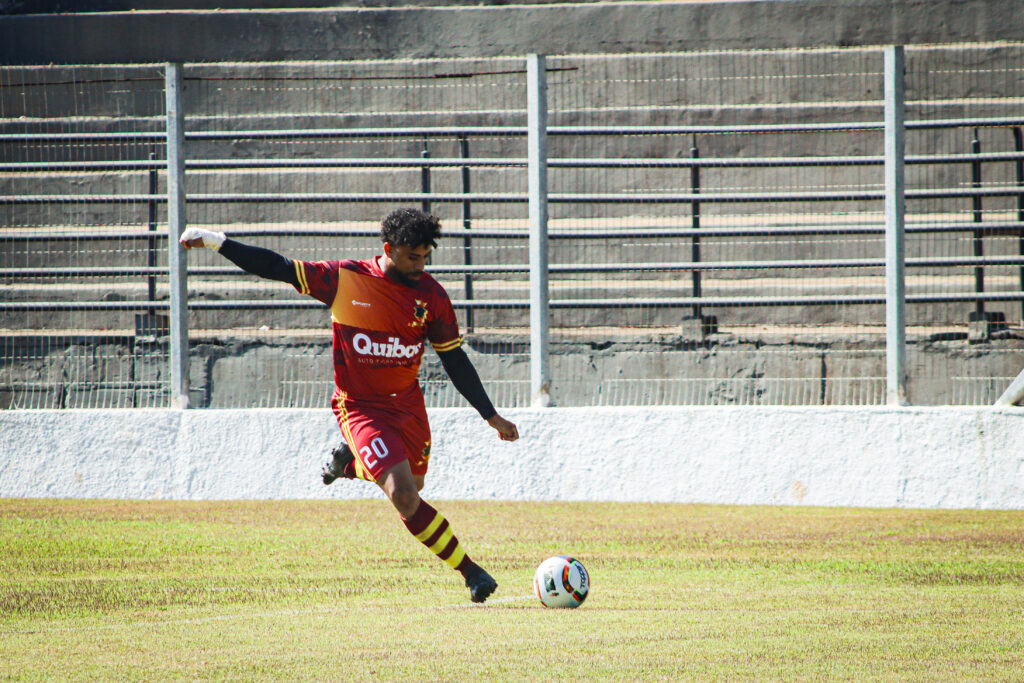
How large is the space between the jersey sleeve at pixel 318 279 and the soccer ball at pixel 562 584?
1815mm

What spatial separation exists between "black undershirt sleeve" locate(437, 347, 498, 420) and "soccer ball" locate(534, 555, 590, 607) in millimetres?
964

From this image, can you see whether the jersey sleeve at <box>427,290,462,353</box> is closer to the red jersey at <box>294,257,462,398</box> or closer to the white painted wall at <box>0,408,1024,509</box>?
the red jersey at <box>294,257,462,398</box>

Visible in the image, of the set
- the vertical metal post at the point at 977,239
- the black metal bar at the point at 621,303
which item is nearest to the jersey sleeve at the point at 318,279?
the black metal bar at the point at 621,303

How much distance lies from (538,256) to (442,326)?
11.0ft

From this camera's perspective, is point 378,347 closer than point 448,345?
Yes

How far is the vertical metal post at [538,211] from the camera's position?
382 inches

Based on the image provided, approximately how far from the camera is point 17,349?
10.3 m

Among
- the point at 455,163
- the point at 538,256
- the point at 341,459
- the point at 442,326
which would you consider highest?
the point at 455,163

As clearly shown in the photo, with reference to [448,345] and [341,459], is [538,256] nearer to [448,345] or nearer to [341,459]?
[448,345]

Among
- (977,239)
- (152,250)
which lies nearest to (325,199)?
(152,250)

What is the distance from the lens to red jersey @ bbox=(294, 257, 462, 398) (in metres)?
6.38

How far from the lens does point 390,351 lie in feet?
21.1

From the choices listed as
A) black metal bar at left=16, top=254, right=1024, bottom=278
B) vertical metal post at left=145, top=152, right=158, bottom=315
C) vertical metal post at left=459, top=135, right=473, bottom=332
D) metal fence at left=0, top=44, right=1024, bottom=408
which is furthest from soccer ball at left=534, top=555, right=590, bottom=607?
vertical metal post at left=145, top=152, right=158, bottom=315

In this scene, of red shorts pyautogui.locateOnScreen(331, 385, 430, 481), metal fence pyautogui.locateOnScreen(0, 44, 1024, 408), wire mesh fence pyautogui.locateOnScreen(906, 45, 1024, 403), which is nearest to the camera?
red shorts pyautogui.locateOnScreen(331, 385, 430, 481)
